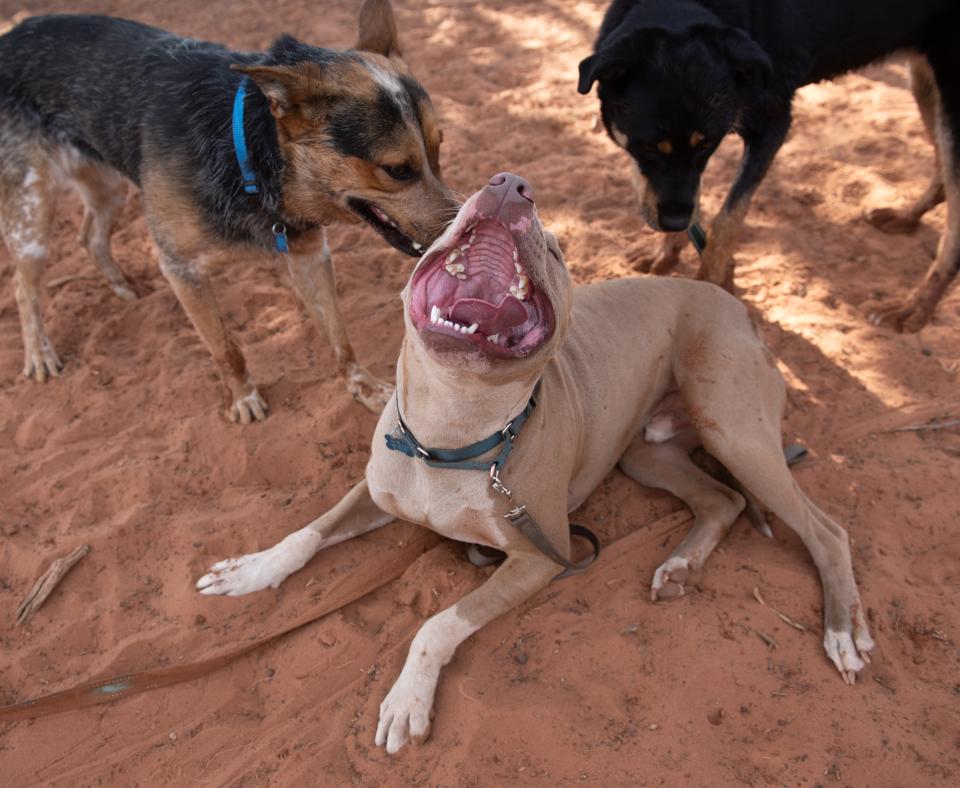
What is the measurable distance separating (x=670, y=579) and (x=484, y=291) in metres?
1.51

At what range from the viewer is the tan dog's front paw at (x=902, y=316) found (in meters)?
4.52

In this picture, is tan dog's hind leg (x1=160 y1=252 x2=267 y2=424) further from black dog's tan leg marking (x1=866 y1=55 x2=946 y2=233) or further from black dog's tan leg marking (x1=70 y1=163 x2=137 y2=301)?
black dog's tan leg marking (x1=866 y1=55 x2=946 y2=233)

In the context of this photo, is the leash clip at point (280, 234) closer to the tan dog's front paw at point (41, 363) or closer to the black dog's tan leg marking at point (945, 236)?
the tan dog's front paw at point (41, 363)

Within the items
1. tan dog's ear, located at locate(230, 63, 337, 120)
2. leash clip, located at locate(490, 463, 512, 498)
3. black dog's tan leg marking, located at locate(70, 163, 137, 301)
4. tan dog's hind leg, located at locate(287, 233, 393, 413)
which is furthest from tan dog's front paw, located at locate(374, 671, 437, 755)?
black dog's tan leg marking, located at locate(70, 163, 137, 301)

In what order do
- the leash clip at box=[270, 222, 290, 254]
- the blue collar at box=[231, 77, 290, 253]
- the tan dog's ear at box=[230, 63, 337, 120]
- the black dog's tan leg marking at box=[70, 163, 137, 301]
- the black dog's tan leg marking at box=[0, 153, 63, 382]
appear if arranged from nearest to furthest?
the tan dog's ear at box=[230, 63, 337, 120]
the blue collar at box=[231, 77, 290, 253]
the leash clip at box=[270, 222, 290, 254]
the black dog's tan leg marking at box=[0, 153, 63, 382]
the black dog's tan leg marking at box=[70, 163, 137, 301]

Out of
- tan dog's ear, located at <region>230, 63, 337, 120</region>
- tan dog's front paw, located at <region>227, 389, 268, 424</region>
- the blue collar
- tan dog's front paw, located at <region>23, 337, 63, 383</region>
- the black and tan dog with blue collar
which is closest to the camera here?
tan dog's ear, located at <region>230, 63, 337, 120</region>

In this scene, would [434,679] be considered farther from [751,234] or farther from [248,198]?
[751,234]

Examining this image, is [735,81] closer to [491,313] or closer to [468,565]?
[491,313]

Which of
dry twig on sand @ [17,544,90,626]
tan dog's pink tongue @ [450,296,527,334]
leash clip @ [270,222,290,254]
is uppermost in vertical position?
tan dog's pink tongue @ [450,296,527,334]

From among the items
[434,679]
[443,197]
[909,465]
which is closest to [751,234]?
[909,465]

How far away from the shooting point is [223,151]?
3.58 m

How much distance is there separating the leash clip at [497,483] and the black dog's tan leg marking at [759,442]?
1.11m

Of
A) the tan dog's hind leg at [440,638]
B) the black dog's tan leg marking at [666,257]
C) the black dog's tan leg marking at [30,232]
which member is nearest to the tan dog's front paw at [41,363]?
the black dog's tan leg marking at [30,232]

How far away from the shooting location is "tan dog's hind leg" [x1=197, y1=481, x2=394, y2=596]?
321 cm
